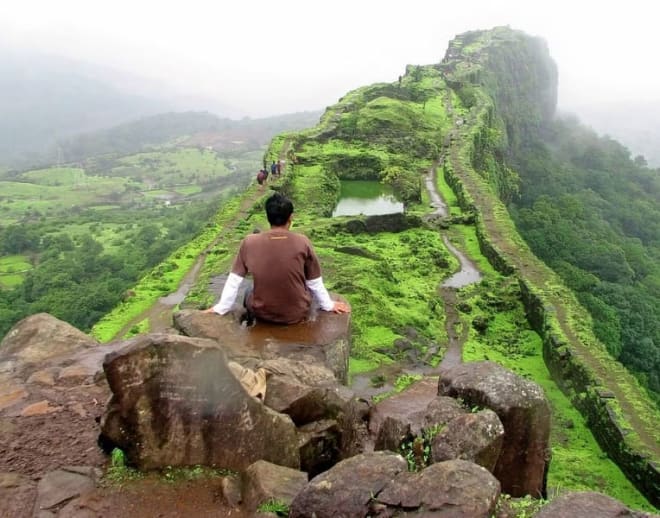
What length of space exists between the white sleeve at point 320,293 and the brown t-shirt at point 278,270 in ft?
0.27

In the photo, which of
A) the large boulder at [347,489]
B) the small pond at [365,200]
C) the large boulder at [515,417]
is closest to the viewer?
the large boulder at [347,489]

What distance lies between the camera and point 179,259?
21.6 meters

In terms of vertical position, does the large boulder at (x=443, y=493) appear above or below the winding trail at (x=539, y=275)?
above

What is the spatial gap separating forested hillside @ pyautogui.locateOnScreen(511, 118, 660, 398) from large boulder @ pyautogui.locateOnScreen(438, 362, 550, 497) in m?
16.0

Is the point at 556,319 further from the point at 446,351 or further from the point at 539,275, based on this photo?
the point at 539,275

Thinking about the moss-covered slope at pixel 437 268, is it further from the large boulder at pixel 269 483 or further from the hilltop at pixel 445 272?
the large boulder at pixel 269 483

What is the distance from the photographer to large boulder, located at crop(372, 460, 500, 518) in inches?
175

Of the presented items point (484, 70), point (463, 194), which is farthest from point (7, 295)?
point (484, 70)

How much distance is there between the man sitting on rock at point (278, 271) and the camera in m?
7.42

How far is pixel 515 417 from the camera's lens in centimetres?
645

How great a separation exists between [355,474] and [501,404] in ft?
7.17

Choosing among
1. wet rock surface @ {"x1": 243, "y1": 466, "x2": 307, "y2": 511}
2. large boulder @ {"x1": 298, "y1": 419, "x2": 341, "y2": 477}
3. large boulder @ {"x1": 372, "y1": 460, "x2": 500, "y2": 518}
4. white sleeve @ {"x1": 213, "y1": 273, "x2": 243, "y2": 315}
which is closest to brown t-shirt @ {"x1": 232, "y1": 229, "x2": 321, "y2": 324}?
white sleeve @ {"x1": 213, "y1": 273, "x2": 243, "y2": 315}

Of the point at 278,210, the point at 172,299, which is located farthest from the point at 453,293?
the point at 278,210

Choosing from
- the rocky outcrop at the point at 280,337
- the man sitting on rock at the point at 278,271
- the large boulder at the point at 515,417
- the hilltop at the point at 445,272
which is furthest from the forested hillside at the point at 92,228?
the large boulder at the point at 515,417
